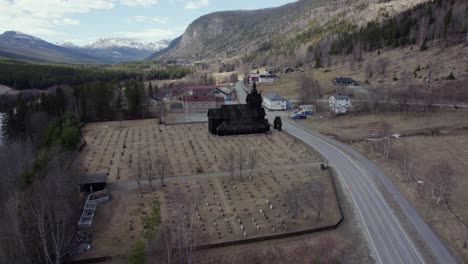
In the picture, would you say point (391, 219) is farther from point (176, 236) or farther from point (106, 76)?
point (106, 76)

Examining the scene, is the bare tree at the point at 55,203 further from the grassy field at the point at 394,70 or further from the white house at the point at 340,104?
the grassy field at the point at 394,70

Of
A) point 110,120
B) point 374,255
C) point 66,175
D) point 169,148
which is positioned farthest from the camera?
point 110,120

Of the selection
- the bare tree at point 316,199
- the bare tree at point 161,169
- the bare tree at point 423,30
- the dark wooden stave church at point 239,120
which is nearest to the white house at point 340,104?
the dark wooden stave church at point 239,120

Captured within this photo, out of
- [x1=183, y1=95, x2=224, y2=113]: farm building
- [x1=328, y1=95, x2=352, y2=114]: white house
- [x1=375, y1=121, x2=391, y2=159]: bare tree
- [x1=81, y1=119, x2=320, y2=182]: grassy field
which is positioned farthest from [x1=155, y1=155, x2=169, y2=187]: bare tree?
[x1=328, y1=95, x2=352, y2=114]: white house

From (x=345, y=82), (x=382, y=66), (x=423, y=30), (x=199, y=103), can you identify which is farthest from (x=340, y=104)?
(x=423, y=30)

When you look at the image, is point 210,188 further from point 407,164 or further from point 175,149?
point 407,164

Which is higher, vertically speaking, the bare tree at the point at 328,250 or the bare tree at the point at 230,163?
the bare tree at the point at 230,163

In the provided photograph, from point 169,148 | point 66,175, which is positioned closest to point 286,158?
point 169,148

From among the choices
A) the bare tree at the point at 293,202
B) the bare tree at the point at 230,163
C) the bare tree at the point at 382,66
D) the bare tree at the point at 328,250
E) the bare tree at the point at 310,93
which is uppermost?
the bare tree at the point at 382,66
